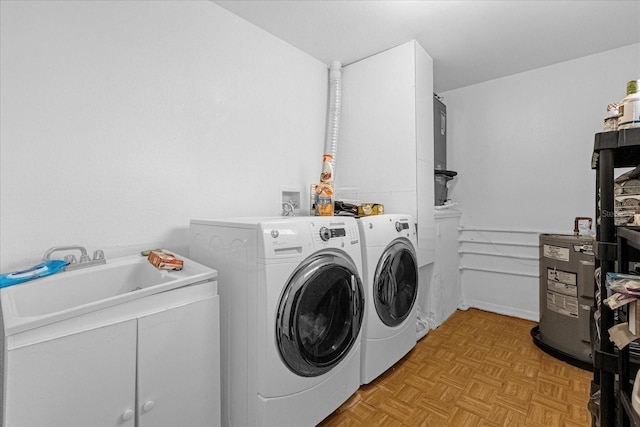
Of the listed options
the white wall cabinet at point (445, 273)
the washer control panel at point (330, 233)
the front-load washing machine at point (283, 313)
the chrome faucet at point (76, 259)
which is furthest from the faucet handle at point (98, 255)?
the white wall cabinet at point (445, 273)

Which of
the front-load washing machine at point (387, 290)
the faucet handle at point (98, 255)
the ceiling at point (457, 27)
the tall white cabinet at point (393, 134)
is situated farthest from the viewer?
the tall white cabinet at point (393, 134)

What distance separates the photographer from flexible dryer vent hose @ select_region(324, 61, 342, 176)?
247 cm

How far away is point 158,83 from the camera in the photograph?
154 cm

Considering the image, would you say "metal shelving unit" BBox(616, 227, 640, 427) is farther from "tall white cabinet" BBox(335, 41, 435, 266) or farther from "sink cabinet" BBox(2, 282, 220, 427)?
"tall white cabinet" BBox(335, 41, 435, 266)

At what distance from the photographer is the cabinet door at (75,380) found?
0.73 meters

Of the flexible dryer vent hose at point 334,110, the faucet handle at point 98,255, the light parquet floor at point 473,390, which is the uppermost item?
the flexible dryer vent hose at point 334,110

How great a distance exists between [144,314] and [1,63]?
3.71ft

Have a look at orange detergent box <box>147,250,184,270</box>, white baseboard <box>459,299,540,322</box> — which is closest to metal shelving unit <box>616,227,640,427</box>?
orange detergent box <box>147,250,184,270</box>

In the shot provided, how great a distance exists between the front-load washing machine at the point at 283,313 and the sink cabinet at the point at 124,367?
0.42 ft

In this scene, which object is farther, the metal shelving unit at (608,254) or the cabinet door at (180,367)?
the cabinet door at (180,367)

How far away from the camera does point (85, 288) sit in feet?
3.85

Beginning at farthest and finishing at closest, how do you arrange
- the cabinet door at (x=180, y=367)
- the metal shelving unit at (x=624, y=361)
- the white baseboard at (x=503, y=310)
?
the white baseboard at (x=503, y=310) < the cabinet door at (x=180, y=367) < the metal shelving unit at (x=624, y=361)

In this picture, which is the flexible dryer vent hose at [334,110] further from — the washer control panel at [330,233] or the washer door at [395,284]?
the washer control panel at [330,233]

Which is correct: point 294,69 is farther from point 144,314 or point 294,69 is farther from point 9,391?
point 9,391
